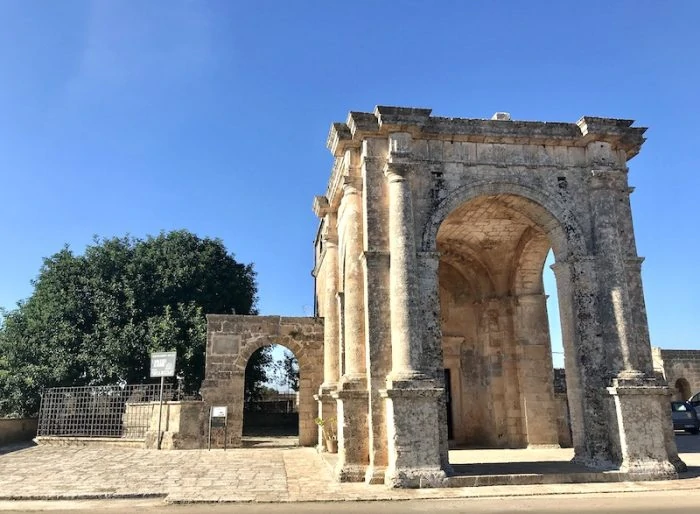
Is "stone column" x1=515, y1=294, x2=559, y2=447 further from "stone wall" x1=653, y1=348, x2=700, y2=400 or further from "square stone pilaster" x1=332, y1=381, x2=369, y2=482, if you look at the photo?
"stone wall" x1=653, y1=348, x2=700, y2=400

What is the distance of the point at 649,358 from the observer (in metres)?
9.98

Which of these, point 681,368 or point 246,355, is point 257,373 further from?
point 681,368

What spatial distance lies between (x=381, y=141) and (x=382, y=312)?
10.7 ft

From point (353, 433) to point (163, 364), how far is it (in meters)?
7.70

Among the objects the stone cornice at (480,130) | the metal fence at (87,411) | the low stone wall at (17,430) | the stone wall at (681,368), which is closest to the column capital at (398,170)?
the stone cornice at (480,130)

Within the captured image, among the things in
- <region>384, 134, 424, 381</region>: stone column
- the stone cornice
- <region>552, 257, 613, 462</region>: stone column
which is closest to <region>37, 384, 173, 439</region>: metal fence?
<region>384, 134, 424, 381</region>: stone column

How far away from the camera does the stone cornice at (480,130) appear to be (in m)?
10.0

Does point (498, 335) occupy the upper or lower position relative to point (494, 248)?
lower

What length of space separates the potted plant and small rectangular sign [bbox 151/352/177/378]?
4668 millimetres

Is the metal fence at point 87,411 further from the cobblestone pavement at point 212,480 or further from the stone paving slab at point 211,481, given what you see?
the stone paving slab at point 211,481

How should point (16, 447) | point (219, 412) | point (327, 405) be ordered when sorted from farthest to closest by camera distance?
point (16, 447)
point (219, 412)
point (327, 405)

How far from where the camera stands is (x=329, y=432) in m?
13.1

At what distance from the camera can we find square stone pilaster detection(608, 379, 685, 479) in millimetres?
9094

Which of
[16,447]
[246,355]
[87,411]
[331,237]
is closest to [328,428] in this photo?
[246,355]
